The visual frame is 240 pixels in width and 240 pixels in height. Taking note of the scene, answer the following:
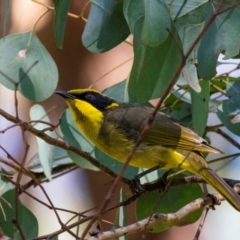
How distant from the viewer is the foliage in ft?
6.55

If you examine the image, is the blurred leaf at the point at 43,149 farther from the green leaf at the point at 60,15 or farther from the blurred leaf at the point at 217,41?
the blurred leaf at the point at 217,41

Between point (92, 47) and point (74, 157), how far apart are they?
0.43m

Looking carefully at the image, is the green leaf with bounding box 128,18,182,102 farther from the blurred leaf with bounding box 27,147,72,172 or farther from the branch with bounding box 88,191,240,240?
the blurred leaf with bounding box 27,147,72,172

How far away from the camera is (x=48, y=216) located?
4609 mm

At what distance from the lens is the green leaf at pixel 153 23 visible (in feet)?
6.25

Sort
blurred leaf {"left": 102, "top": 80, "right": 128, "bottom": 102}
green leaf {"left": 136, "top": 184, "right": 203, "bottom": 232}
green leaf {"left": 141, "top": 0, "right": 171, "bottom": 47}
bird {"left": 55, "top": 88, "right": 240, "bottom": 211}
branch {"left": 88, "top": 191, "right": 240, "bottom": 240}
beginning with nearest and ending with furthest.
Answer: branch {"left": 88, "top": 191, "right": 240, "bottom": 240}, green leaf {"left": 141, "top": 0, "right": 171, "bottom": 47}, bird {"left": 55, "top": 88, "right": 240, "bottom": 211}, green leaf {"left": 136, "top": 184, "right": 203, "bottom": 232}, blurred leaf {"left": 102, "top": 80, "right": 128, "bottom": 102}

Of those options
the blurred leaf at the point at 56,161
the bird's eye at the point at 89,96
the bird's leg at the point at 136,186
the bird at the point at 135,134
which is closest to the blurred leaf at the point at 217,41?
the bird at the point at 135,134

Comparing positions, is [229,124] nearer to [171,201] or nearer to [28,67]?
[171,201]

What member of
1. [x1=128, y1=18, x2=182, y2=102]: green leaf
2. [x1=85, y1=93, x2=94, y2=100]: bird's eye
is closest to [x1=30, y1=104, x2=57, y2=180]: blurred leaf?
[x1=85, y1=93, x2=94, y2=100]: bird's eye

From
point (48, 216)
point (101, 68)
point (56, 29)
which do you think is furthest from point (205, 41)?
point (48, 216)

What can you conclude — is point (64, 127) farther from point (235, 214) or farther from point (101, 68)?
point (235, 214)

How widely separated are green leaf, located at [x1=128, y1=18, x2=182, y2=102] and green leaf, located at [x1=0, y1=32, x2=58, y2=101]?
0.38 m

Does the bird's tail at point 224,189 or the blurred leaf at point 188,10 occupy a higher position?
the blurred leaf at point 188,10

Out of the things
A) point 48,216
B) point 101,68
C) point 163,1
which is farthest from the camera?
point 48,216
